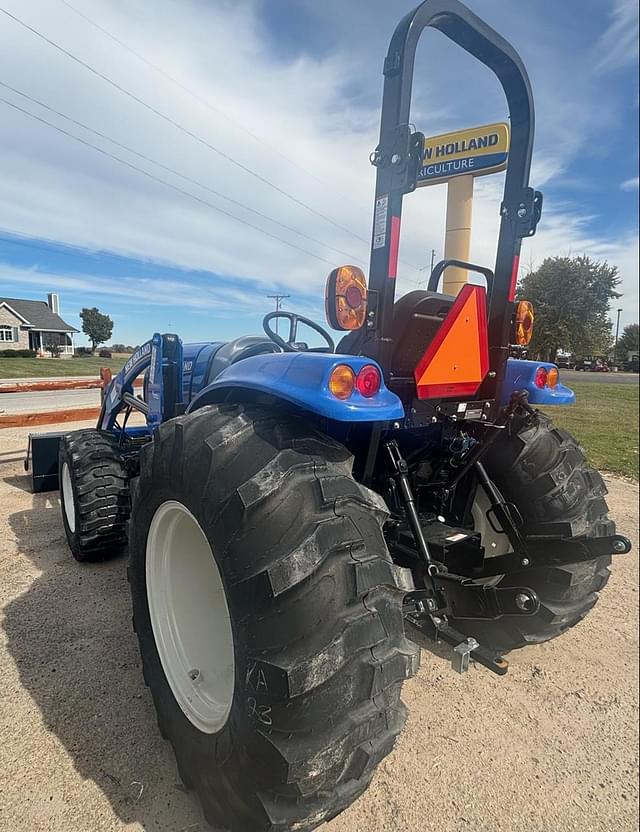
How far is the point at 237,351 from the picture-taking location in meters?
3.44

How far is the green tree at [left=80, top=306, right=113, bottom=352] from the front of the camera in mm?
2402

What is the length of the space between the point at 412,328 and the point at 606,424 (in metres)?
10.5

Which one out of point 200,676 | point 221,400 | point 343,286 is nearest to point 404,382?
point 343,286

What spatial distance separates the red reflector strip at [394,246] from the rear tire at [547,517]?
3.75 feet

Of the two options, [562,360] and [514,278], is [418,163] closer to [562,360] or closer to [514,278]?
[514,278]

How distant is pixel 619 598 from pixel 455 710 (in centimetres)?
191

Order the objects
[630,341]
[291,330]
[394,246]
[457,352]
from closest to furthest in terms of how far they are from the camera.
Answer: [394,246], [457,352], [291,330], [630,341]

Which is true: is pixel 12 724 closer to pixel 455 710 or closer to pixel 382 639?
pixel 382 639

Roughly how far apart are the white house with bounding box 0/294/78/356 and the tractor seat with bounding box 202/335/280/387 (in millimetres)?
1141

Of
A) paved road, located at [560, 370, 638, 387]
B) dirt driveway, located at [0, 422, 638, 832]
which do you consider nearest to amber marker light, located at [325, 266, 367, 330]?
A: dirt driveway, located at [0, 422, 638, 832]

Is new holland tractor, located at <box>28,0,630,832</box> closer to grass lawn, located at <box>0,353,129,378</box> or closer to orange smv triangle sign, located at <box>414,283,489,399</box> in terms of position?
orange smv triangle sign, located at <box>414,283,489,399</box>

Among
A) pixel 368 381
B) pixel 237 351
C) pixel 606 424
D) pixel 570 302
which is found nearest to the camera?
pixel 368 381

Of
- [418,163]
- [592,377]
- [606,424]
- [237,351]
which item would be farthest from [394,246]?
[592,377]

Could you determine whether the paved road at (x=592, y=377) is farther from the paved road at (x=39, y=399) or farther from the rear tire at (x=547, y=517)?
the paved road at (x=39, y=399)
